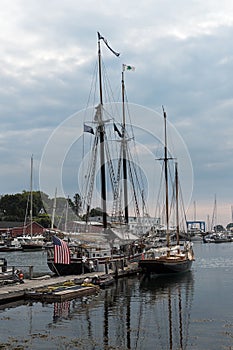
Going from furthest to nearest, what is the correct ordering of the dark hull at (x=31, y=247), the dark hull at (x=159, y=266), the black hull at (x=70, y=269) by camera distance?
the dark hull at (x=31, y=247) → the dark hull at (x=159, y=266) → the black hull at (x=70, y=269)

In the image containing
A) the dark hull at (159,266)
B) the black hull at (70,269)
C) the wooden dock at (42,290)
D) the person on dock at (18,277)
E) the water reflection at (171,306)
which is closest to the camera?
the water reflection at (171,306)

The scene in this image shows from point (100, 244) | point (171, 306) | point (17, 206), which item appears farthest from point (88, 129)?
point (17, 206)

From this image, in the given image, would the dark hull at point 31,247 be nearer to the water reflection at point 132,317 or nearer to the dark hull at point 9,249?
the dark hull at point 9,249

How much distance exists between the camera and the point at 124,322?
2894 centimetres

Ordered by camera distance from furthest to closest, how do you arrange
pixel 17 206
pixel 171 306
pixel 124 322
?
pixel 17 206 < pixel 171 306 < pixel 124 322

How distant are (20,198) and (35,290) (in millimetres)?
156214

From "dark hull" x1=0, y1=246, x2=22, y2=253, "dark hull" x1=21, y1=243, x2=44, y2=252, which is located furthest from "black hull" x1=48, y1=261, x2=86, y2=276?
"dark hull" x1=21, y1=243, x2=44, y2=252

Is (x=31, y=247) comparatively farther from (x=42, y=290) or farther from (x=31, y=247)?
(x=42, y=290)

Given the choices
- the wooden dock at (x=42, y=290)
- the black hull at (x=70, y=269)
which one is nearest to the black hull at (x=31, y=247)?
the black hull at (x=70, y=269)

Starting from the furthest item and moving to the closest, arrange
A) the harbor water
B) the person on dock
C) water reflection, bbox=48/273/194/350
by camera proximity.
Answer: the person on dock
water reflection, bbox=48/273/194/350
the harbor water

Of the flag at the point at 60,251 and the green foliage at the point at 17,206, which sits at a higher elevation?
the green foliage at the point at 17,206

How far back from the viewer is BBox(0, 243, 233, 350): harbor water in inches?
939

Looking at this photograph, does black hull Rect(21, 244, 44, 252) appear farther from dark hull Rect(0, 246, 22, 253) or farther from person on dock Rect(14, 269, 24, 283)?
person on dock Rect(14, 269, 24, 283)

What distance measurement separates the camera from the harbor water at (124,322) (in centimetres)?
2386
